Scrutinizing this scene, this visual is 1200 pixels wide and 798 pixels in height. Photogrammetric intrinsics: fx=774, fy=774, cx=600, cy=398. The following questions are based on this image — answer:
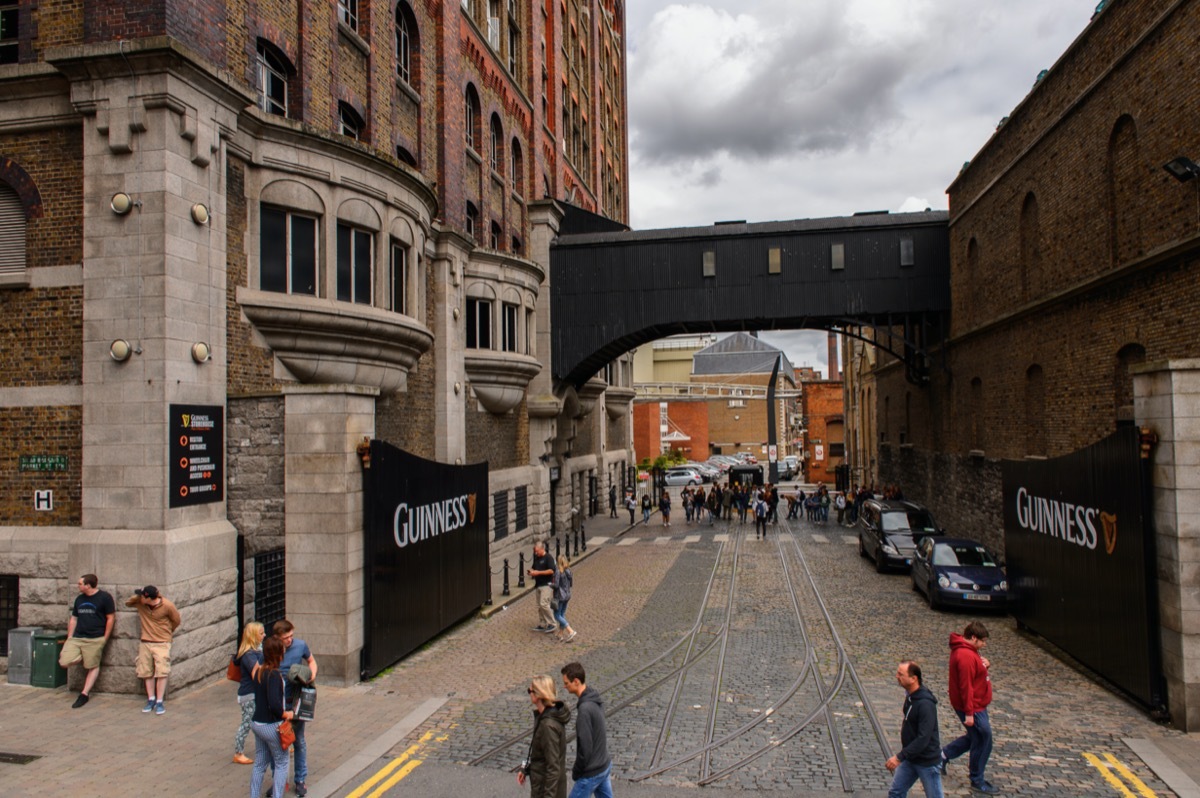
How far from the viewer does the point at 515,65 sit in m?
27.0

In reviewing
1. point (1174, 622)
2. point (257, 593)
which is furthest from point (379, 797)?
point (1174, 622)

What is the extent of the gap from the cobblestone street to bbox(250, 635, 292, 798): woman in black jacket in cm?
187

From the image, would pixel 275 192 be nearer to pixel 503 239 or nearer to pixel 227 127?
pixel 227 127

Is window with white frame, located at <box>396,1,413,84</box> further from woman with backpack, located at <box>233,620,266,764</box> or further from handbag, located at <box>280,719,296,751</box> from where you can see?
handbag, located at <box>280,719,296,751</box>

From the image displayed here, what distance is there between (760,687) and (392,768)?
4.99 meters

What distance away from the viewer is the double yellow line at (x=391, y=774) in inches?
277

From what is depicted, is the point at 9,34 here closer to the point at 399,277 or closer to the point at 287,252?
the point at 287,252

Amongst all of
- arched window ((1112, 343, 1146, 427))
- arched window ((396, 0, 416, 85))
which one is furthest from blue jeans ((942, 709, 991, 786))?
arched window ((396, 0, 416, 85))

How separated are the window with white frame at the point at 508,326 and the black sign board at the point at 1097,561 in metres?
13.4

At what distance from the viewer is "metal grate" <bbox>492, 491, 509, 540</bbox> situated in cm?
2162

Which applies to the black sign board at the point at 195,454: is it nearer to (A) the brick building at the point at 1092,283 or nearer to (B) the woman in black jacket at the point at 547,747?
(B) the woman in black jacket at the point at 547,747

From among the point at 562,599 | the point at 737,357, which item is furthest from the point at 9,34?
the point at 737,357

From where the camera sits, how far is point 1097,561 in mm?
10133

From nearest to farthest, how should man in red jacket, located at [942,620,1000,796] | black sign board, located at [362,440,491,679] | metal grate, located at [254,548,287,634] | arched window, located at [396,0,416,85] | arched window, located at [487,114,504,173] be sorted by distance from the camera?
1. man in red jacket, located at [942,620,1000,796]
2. black sign board, located at [362,440,491,679]
3. metal grate, located at [254,548,287,634]
4. arched window, located at [396,0,416,85]
5. arched window, located at [487,114,504,173]
